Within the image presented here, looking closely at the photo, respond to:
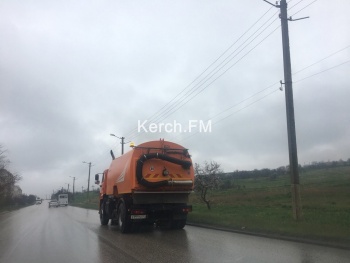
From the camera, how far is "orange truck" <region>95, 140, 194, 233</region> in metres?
15.7

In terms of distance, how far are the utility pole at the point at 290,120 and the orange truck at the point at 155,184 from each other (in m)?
4.12

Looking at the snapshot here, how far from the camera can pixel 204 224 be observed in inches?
720

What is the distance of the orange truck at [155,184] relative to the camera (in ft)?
51.4

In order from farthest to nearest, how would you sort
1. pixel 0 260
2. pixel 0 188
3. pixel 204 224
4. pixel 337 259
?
1. pixel 0 188
2. pixel 204 224
3. pixel 0 260
4. pixel 337 259

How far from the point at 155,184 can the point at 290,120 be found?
5884 millimetres

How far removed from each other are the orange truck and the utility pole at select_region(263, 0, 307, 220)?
162 inches

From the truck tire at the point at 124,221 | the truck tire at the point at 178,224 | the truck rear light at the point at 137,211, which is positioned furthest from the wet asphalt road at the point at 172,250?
the truck tire at the point at 178,224

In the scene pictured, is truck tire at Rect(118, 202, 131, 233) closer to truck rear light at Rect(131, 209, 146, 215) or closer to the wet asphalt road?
truck rear light at Rect(131, 209, 146, 215)

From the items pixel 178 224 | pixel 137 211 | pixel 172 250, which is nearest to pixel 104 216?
pixel 178 224

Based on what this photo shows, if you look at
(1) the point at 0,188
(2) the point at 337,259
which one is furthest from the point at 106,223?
(1) the point at 0,188

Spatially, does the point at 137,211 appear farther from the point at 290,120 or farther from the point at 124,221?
the point at 290,120

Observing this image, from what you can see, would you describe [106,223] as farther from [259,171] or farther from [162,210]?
[259,171]

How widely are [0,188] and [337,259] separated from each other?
58549 millimetres

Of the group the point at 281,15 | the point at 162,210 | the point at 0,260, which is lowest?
the point at 0,260
